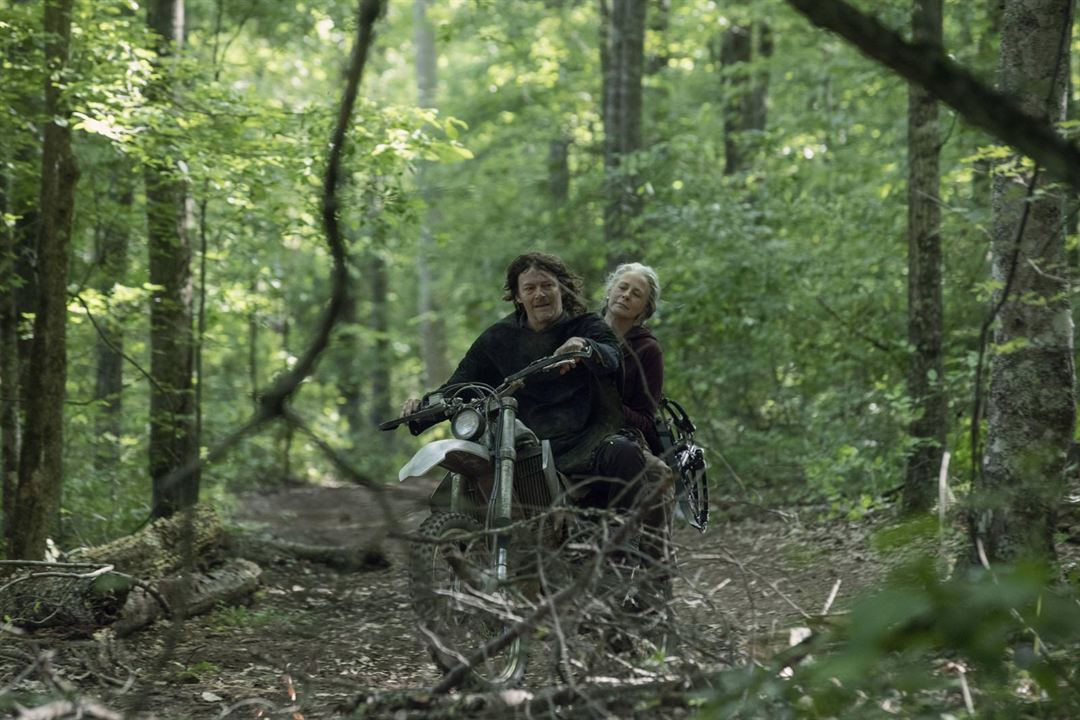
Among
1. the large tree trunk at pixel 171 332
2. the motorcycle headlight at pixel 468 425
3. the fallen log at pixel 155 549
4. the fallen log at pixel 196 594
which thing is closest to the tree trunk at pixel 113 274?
the large tree trunk at pixel 171 332

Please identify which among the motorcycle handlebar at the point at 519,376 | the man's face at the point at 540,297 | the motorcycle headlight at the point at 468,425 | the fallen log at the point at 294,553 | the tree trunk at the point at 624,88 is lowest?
the fallen log at the point at 294,553

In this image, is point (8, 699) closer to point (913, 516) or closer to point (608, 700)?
point (608, 700)

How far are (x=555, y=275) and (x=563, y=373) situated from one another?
2.75ft

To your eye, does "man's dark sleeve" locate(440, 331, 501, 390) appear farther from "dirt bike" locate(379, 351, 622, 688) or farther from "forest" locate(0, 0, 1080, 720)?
"forest" locate(0, 0, 1080, 720)

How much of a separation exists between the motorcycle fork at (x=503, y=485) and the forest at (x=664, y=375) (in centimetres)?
5

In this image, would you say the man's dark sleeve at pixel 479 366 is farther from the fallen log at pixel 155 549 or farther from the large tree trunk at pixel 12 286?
the large tree trunk at pixel 12 286

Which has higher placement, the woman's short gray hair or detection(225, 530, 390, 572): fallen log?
the woman's short gray hair

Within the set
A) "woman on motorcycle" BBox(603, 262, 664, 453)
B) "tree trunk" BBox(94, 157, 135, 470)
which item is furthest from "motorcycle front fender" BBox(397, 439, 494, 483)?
"tree trunk" BBox(94, 157, 135, 470)

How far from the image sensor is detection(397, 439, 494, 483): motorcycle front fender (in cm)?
539

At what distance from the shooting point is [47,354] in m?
7.48

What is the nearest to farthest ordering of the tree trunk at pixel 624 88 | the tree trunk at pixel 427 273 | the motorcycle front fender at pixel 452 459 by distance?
1. the motorcycle front fender at pixel 452 459
2. the tree trunk at pixel 624 88
3. the tree trunk at pixel 427 273

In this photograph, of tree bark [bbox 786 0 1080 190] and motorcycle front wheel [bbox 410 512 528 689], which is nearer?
tree bark [bbox 786 0 1080 190]

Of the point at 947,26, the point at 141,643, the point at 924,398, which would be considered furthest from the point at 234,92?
the point at 947,26

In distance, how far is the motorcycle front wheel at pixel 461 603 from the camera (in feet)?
13.4
